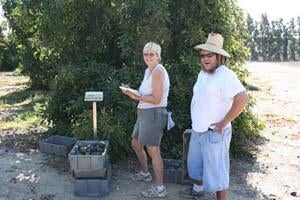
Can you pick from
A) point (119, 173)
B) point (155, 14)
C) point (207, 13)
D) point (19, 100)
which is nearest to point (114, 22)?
point (155, 14)

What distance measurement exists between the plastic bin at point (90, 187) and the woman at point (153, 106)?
0.50m

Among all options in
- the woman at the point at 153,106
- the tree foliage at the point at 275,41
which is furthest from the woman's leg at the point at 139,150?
the tree foliage at the point at 275,41

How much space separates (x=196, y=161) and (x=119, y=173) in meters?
2.02

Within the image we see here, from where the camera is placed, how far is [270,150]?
7977 millimetres

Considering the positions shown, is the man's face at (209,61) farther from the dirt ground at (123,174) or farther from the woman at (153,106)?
the dirt ground at (123,174)

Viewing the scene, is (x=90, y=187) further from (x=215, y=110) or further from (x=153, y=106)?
(x=215, y=110)

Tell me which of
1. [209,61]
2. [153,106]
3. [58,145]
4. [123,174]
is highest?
[209,61]

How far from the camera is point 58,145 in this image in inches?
279

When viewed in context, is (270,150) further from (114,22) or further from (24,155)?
(24,155)

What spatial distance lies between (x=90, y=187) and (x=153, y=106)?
4.10 ft

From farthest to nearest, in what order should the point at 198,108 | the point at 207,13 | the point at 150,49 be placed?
the point at 207,13, the point at 150,49, the point at 198,108

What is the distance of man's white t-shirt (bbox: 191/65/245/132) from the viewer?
13.7 feet

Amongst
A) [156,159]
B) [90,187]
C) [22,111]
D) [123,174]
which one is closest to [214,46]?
[156,159]

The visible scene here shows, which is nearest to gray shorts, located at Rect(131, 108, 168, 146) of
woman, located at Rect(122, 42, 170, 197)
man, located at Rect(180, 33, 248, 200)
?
woman, located at Rect(122, 42, 170, 197)
